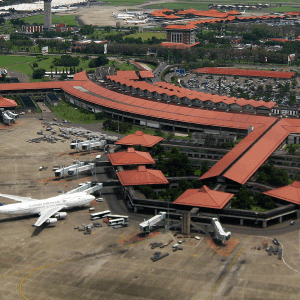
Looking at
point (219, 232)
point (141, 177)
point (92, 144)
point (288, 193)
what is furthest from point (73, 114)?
point (219, 232)

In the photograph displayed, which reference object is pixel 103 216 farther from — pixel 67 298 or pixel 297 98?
pixel 297 98

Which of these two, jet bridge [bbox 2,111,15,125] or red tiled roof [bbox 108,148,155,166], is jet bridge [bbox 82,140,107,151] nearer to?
red tiled roof [bbox 108,148,155,166]

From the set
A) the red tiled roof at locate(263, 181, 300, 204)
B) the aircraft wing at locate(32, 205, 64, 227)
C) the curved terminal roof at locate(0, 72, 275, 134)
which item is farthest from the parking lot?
the aircraft wing at locate(32, 205, 64, 227)

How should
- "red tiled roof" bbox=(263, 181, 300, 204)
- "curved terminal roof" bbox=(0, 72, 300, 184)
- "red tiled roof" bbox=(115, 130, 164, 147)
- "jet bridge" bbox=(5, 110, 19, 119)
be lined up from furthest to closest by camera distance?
→ "jet bridge" bbox=(5, 110, 19, 119)
"red tiled roof" bbox=(115, 130, 164, 147)
"curved terminal roof" bbox=(0, 72, 300, 184)
"red tiled roof" bbox=(263, 181, 300, 204)

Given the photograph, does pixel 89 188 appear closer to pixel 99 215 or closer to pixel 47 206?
pixel 99 215

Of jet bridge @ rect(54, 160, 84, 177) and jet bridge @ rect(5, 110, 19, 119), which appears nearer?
A: jet bridge @ rect(54, 160, 84, 177)

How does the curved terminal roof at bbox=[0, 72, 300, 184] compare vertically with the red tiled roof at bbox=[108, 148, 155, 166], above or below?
above
